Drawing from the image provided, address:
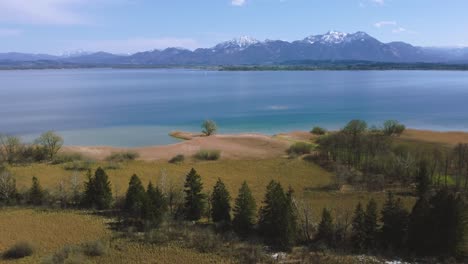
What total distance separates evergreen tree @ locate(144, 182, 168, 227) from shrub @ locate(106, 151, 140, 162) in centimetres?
2629

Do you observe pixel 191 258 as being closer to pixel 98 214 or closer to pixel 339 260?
pixel 339 260

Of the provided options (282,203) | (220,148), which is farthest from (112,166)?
(282,203)

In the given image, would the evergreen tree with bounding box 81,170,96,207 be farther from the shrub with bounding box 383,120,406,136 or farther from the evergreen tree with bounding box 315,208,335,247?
the shrub with bounding box 383,120,406,136

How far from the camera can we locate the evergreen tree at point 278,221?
26406mm

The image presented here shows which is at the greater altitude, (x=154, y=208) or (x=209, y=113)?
(x=209, y=113)

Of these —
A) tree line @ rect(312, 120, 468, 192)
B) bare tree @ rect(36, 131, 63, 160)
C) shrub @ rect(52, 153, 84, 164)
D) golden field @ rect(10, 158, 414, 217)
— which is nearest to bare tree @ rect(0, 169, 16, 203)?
golden field @ rect(10, 158, 414, 217)

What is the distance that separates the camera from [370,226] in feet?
87.1

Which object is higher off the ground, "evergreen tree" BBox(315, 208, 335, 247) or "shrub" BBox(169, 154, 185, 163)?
"evergreen tree" BBox(315, 208, 335, 247)

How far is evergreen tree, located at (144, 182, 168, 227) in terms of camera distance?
2984 centimetres

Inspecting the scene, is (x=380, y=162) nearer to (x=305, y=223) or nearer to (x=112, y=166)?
(x=305, y=223)

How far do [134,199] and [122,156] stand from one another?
25661 millimetres

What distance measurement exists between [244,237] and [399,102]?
105317 mm

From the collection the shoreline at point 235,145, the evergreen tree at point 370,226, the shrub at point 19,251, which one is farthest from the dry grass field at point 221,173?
the evergreen tree at point 370,226

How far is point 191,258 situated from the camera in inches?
989
